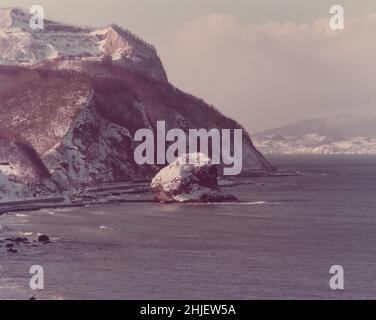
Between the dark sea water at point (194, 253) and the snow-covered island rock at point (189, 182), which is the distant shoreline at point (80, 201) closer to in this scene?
the snow-covered island rock at point (189, 182)

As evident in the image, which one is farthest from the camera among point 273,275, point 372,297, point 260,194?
point 260,194

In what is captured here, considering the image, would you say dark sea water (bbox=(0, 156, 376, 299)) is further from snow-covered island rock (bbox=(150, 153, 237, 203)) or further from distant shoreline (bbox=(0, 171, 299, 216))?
snow-covered island rock (bbox=(150, 153, 237, 203))

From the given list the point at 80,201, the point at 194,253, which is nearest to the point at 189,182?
the point at 80,201

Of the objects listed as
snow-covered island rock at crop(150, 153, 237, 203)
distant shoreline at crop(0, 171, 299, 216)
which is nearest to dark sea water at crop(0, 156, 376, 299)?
distant shoreline at crop(0, 171, 299, 216)

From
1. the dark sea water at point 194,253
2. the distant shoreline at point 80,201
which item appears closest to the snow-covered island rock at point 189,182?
the distant shoreline at point 80,201
